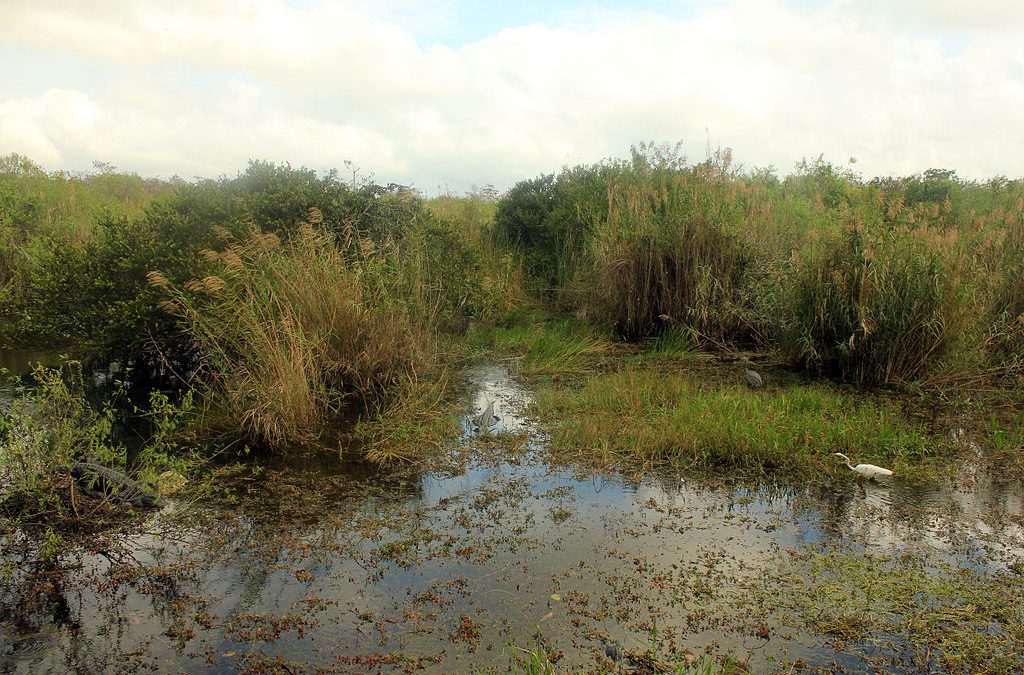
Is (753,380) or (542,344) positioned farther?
(542,344)

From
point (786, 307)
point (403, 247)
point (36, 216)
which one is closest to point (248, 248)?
point (403, 247)

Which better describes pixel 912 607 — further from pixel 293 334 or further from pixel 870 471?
pixel 293 334

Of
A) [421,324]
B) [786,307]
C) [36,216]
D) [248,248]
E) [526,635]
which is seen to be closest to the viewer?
[526,635]

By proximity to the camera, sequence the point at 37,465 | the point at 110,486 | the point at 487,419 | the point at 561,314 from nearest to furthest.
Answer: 1. the point at 37,465
2. the point at 110,486
3. the point at 487,419
4. the point at 561,314

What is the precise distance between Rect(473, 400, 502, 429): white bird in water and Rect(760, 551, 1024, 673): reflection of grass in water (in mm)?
2948

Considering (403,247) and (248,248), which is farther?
(403,247)

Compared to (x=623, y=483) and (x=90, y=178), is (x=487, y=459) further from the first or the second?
(x=90, y=178)

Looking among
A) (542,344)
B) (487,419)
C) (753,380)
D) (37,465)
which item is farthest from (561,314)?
(37,465)

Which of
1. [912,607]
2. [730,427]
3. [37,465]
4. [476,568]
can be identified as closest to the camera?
[912,607]

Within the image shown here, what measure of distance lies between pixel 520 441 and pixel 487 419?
59cm

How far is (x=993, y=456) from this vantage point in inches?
228

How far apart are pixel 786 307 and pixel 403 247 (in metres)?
4.22

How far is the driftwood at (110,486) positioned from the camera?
172 inches

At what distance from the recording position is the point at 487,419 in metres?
6.59
